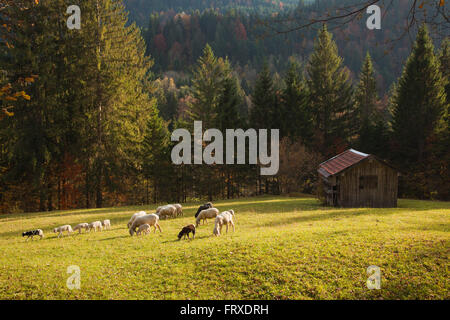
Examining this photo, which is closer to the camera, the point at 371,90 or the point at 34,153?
the point at 34,153

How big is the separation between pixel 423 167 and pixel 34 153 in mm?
42506

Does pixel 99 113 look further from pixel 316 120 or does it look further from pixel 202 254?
pixel 316 120

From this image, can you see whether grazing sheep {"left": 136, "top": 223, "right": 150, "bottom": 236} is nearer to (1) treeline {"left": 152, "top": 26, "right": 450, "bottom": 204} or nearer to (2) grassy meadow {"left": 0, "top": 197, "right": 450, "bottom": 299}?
(2) grassy meadow {"left": 0, "top": 197, "right": 450, "bottom": 299}

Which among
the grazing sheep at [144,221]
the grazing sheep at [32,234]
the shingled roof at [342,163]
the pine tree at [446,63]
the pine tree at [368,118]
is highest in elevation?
the pine tree at [446,63]

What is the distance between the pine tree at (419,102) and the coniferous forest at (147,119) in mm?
129

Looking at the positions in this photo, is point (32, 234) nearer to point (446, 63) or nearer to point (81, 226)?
point (81, 226)

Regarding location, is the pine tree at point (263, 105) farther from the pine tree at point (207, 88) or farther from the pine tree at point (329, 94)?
the pine tree at point (329, 94)

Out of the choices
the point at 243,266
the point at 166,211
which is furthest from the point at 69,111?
the point at 243,266

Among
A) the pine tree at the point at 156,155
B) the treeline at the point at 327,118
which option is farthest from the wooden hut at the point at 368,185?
the pine tree at the point at 156,155

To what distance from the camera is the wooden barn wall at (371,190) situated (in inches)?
893

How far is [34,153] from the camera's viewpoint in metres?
26.2
